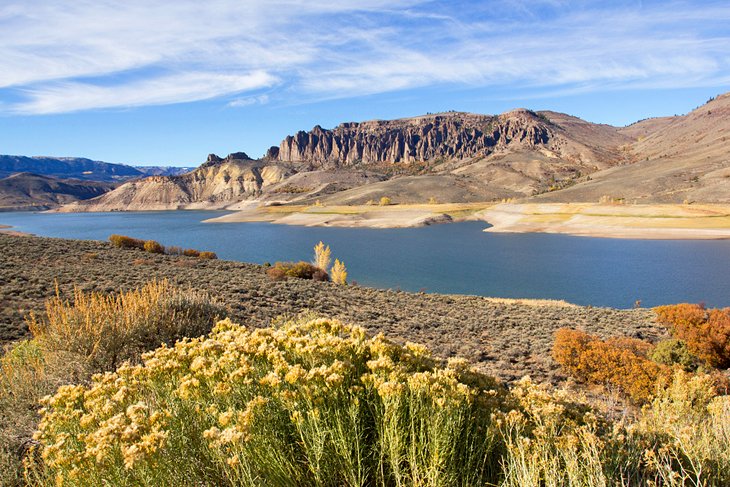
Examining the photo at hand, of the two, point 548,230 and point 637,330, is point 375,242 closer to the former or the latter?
point 548,230

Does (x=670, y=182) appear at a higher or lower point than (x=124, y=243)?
higher

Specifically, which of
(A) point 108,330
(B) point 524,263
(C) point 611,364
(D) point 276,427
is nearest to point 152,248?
(A) point 108,330

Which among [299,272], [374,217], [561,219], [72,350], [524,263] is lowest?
[524,263]

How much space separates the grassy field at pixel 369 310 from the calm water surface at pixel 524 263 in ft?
41.4

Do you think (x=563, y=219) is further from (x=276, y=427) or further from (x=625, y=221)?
(x=276, y=427)

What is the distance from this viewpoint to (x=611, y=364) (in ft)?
36.1

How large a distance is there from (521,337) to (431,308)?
267 inches

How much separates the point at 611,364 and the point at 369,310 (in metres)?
10.2

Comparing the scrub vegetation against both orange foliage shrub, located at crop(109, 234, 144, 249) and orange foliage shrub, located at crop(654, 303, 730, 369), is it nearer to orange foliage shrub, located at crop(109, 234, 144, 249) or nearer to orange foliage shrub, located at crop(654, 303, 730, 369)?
orange foliage shrub, located at crop(654, 303, 730, 369)

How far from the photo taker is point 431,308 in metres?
22.0

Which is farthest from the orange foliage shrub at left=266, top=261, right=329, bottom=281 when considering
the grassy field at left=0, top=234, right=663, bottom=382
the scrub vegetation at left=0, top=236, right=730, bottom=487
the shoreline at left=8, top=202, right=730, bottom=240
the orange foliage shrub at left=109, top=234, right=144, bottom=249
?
the shoreline at left=8, top=202, right=730, bottom=240

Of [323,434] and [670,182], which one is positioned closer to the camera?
[323,434]

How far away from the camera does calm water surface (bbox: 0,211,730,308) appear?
34594 millimetres

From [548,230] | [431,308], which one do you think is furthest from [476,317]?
[548,230]
